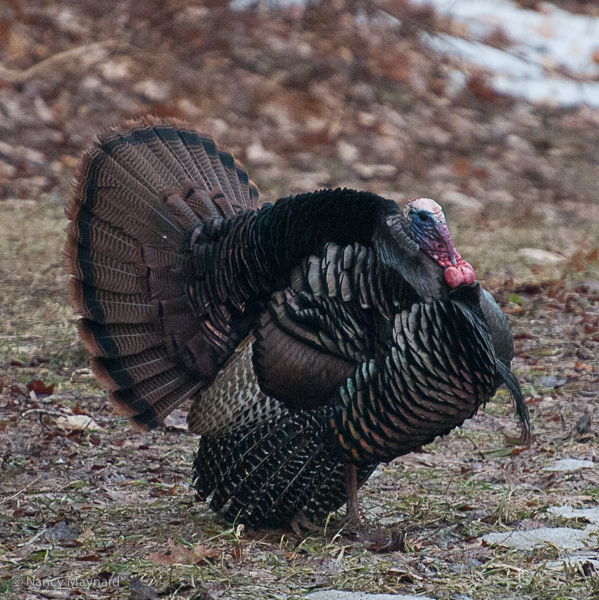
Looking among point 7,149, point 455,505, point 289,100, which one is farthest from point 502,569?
point 289,100

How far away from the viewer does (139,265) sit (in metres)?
3.72

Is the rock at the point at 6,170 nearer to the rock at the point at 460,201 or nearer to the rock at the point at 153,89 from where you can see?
the rock at the point at 153,89

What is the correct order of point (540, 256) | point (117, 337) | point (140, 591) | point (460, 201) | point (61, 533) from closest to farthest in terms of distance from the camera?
point (140, 591) < point (61, 533) < point (117, 337) < point (540, 256) < point (460, 201)

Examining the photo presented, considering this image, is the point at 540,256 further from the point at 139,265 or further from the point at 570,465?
the point at 139,265

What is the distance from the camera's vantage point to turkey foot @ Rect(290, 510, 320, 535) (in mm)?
3418

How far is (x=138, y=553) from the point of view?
3109 millimetres

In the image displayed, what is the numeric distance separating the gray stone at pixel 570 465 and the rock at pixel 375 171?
647 centimetres

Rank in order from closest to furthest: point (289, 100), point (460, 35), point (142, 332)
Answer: point (142, 332) < point (289, 100) < point (460, 35)

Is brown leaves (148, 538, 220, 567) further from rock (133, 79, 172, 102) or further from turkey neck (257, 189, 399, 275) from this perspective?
rock (133, 79, 172, 102)

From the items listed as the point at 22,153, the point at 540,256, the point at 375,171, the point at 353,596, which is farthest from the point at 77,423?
the point at 375,171

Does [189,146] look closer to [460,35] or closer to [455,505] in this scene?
[455,505]

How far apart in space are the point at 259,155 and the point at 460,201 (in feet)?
7.66

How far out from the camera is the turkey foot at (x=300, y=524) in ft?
11.2

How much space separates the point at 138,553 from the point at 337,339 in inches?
40.2
